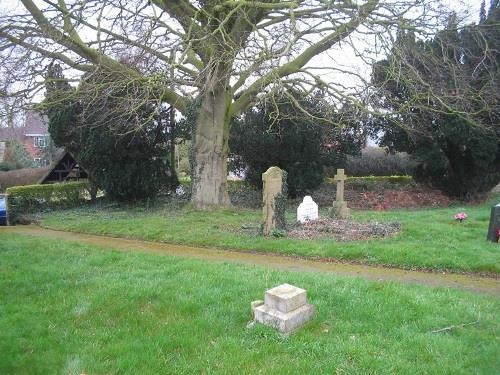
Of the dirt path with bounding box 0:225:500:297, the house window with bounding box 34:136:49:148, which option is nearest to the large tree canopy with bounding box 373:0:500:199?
the dirt path with bounding box 0:225:500:297

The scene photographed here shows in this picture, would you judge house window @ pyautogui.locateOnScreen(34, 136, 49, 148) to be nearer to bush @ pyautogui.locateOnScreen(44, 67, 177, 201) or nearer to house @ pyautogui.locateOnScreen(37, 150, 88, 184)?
house @ pyautogui.locateOnScreen(37, 150, 88, 184)

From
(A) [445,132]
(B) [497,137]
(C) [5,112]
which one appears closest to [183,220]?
(C) [5,112]

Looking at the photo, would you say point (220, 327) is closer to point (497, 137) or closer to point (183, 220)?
point (183, 220)

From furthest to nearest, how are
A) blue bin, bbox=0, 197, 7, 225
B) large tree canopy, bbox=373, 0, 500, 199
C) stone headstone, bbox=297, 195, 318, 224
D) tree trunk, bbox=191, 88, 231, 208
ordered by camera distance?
large tree canopy, bbox=373, 0, 500, 199 < blue bin, bbox=0, 197, 7, 225 < tree trunk, bbox=191, 88, 231, 208 < stone headstone, bbox=297, 195, 318, 224

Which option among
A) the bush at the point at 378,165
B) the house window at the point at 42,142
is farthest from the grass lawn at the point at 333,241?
the house window at the point at 42,142

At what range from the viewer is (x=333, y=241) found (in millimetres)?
9453

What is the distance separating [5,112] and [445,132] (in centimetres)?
1527

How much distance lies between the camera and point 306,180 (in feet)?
60.7

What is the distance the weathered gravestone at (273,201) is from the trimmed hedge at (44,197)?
917cm

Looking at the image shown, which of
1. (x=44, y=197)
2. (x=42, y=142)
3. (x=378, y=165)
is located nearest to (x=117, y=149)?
(x=44, y=197)

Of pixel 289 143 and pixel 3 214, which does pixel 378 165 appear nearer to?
pixel 289 143

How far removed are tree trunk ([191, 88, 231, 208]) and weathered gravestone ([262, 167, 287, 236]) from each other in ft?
14.9

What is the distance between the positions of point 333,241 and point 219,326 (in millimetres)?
5243

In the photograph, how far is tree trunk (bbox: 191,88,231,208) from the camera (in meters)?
14.4
